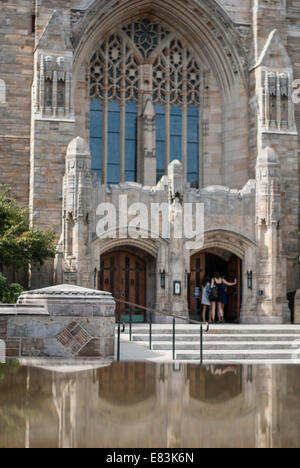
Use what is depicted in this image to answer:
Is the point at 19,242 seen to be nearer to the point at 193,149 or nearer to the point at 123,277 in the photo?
the point at 123,277

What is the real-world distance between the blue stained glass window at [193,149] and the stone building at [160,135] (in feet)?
0.15

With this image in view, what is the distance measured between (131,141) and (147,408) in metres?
20.2

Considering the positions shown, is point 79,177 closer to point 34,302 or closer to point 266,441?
point 34,302

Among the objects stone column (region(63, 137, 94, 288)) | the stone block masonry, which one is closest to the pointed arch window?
stone column (region(63, 137, 94, 288))

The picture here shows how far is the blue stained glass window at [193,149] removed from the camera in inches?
1082

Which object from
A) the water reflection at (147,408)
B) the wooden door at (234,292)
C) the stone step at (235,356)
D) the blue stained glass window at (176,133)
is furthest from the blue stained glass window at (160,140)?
the water reflection at (147,408)

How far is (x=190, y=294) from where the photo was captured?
80.4 feet

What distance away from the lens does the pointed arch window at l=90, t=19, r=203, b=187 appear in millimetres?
26906

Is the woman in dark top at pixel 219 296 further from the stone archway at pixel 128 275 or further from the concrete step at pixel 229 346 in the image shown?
the concrete step at pixel 229 346

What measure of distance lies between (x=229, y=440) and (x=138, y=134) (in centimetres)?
2175

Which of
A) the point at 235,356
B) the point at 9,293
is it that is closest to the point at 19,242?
the point at 9,293

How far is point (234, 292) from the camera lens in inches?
959

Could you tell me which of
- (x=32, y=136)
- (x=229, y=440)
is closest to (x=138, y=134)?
(x=32, y=136)

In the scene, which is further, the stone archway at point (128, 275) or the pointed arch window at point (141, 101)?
the pointed arch window at point (141, 101)
